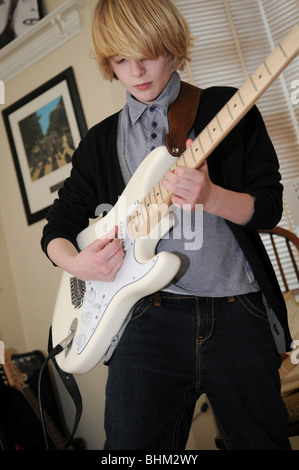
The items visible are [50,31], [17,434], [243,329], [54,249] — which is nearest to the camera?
[243,329]

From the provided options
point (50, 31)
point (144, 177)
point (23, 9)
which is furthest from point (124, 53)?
point (23, 9)

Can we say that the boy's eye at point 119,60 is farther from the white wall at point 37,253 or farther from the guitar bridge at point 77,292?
the white wall at point 37,253

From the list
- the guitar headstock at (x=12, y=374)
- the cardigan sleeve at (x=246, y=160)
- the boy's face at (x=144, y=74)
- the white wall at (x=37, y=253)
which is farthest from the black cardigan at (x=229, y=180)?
the guitar headstock at (x=12, y=374)

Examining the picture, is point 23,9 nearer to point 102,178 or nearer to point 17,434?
point 102,178

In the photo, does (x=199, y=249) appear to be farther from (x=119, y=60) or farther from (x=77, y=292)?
(x=119, y=60)

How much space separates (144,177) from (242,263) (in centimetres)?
30

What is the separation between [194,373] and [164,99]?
0.65 metres

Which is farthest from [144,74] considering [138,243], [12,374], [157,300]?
[12,374]

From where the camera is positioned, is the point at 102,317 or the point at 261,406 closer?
the point at 261,406

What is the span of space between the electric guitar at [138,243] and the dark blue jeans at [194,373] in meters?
0.06

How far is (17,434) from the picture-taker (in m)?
2.36

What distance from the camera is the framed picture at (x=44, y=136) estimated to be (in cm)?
258

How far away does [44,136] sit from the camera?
2707mm

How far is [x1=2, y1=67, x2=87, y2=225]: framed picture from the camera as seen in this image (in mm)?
2578
